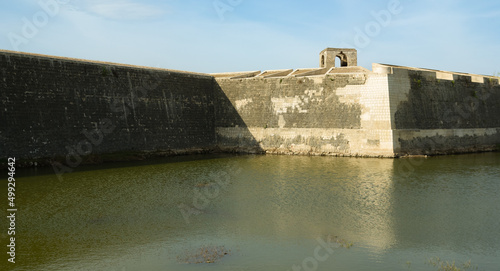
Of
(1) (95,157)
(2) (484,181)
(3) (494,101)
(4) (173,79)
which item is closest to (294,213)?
(2) (484,181)

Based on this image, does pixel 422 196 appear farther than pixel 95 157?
No

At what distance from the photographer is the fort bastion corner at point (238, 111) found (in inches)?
695

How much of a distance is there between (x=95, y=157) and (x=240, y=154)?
855cm

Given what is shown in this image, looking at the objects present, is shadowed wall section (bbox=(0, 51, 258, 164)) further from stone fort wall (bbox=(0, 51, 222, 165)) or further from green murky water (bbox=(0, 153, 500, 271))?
green murky water (bbox=(0, 153, 500, 271))

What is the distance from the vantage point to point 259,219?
951 centimetres

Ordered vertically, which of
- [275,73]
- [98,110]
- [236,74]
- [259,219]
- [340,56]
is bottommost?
[259,219]

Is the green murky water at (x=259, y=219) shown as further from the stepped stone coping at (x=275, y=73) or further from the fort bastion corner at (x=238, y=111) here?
the stepped stone coping at (x=275, y=73)

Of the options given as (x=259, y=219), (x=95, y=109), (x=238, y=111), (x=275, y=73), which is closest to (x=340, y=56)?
(x=275, y=73)

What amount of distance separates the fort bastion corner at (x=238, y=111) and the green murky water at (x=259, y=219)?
3228mm

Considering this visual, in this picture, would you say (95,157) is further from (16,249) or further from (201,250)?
(201,250)

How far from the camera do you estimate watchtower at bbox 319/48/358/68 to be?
31359 millimetres

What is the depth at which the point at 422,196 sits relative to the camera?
11.8 metres

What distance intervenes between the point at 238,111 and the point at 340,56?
11035 millimetres

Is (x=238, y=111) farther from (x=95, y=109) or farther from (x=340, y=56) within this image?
(x=340, y=56)
